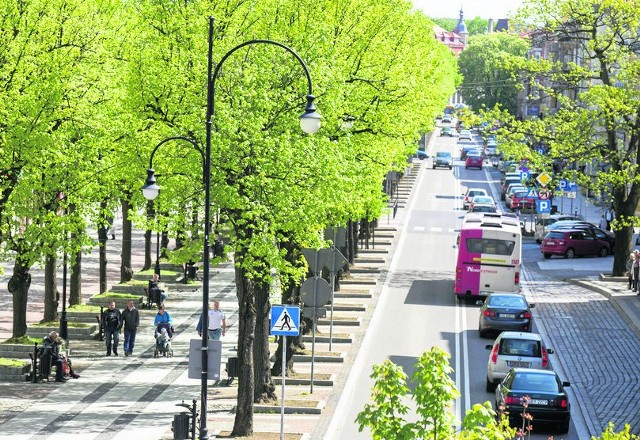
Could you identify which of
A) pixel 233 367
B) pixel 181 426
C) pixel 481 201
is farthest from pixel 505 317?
pixel 481 201

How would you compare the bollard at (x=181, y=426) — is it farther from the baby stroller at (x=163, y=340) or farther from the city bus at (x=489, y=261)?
the city bus at (x=489, y=261)

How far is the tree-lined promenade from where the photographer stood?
1101 inches

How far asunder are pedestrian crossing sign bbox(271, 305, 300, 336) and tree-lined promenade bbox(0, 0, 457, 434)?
0.72 meters

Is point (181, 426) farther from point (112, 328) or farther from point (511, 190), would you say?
point (511, 190)

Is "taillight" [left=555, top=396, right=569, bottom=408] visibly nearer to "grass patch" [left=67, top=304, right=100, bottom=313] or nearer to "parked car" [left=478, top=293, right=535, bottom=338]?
"parked car" [left=478, top=293, right=535, bottom=338]

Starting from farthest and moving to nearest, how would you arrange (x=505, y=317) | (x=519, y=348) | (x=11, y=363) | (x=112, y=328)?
(x=505, y=317)
(x=112, y=328)
(x=11, y=363)
(x=519, y=348)

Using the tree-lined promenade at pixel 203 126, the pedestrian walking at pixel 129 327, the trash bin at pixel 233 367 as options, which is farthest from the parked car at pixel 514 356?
the pedestrian walking at pixel 129 327

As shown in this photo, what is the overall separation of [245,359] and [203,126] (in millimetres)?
4919

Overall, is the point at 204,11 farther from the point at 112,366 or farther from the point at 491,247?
the point at 491,247

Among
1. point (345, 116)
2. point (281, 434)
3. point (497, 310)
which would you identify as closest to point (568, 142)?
point (497, 310)

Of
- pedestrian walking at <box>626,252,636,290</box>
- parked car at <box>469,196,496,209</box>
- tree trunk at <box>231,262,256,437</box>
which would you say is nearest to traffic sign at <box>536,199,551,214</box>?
pedestrian walking at <box>626,252,636,290</box>

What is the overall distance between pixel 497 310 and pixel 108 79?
42.1 feet

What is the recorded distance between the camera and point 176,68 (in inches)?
1220

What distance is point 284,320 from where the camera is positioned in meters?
28.1
